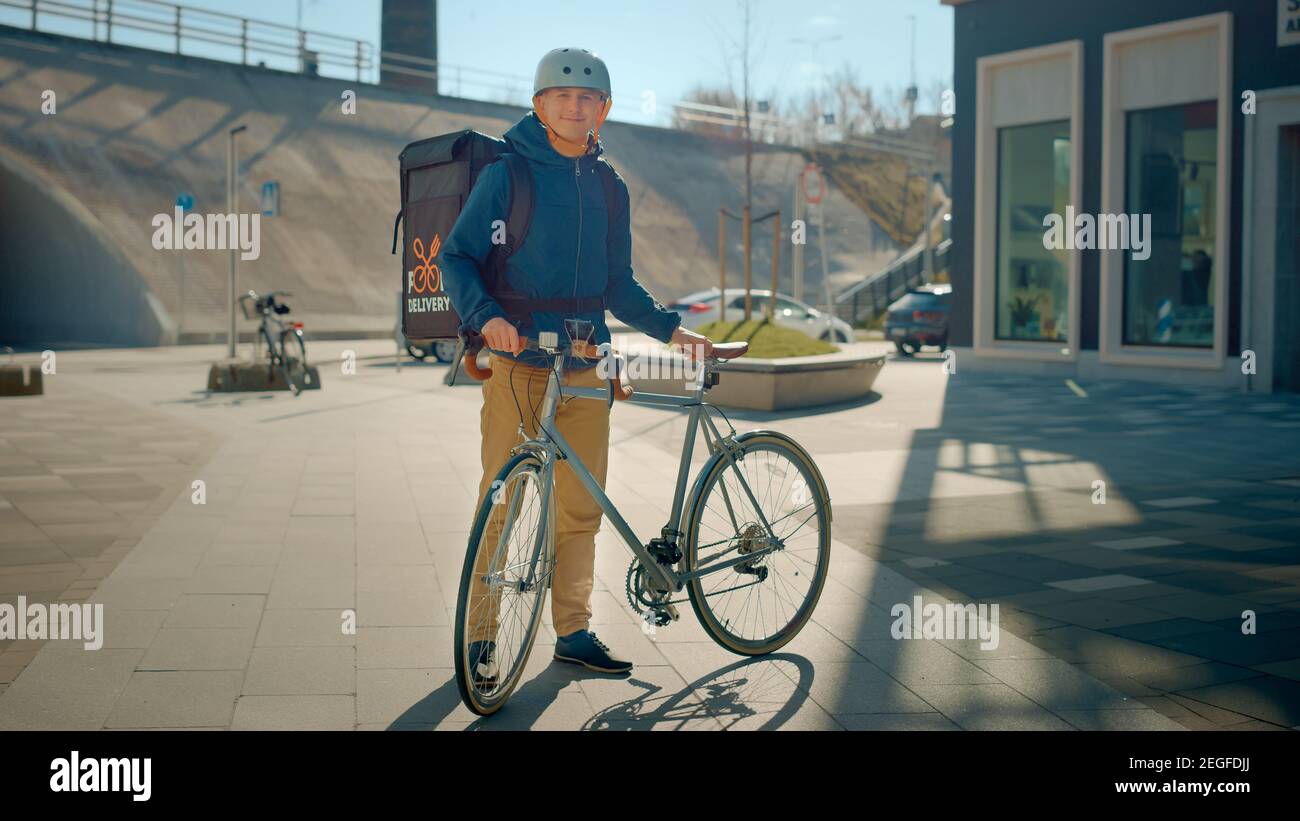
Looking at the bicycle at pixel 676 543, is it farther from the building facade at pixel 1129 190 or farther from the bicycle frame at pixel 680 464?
the building facade at pixel 1129 190

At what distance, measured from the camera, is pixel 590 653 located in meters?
4.61

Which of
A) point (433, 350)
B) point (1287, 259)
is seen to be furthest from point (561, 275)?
point (433, 350)

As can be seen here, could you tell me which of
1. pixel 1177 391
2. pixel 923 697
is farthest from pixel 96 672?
pixel 1177 391

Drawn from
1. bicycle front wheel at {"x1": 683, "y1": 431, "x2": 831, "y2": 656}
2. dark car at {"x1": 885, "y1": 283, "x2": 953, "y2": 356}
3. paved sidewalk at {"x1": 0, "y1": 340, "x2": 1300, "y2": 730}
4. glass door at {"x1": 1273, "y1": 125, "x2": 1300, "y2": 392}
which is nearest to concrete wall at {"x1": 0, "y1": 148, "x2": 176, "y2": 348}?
dark car at {"x1": 885, "y1": 283, "x2": 953, "y2": 356}

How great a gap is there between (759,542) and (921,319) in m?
21.0

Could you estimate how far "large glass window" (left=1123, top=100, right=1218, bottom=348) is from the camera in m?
17.0

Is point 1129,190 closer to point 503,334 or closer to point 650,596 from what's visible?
point 650,596

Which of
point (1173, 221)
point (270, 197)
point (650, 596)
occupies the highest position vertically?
point (270, 197)

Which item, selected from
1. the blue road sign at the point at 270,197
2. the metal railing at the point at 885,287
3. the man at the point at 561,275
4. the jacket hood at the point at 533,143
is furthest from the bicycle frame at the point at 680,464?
the metal railing at the point at 885,287

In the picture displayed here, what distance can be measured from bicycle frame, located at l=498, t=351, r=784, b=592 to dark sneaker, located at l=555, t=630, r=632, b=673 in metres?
0.36

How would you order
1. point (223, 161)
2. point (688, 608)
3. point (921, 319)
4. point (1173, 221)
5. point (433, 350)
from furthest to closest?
point (223, 161) → point (921, 319) → point (433, 350) → point (1173, 221) → point (688, 608)

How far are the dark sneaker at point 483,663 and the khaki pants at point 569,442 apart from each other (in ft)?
1.88

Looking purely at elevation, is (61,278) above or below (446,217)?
above
